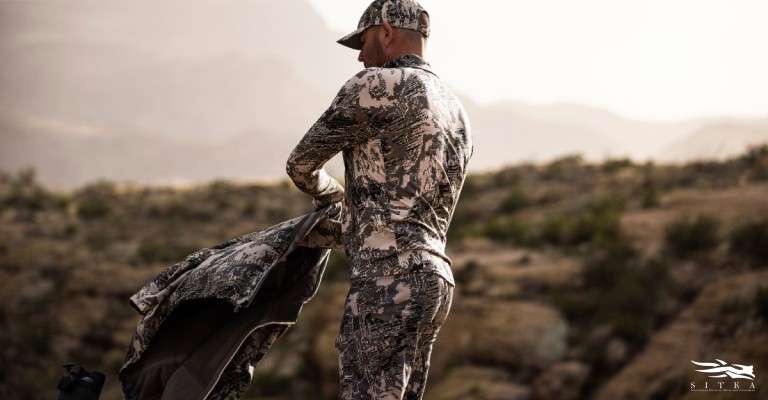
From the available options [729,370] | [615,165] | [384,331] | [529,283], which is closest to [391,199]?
[384,331]

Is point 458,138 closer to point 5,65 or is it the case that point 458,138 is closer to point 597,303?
point 597,303

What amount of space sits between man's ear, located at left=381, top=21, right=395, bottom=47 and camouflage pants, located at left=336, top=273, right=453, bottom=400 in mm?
924

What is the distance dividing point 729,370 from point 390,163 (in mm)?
7223

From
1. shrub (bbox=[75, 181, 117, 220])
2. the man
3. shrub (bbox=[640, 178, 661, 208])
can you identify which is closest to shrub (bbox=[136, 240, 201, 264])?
shrub (bbox=[75, 181, 117, 220])

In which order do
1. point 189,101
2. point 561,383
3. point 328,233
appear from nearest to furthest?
1. point 328,233
2. point 561,383
3. point 189,101

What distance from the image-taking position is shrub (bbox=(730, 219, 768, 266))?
1407 cm

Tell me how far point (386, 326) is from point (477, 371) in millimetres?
9649

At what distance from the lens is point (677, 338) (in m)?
12.6

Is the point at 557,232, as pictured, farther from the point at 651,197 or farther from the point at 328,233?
the point at 328,233

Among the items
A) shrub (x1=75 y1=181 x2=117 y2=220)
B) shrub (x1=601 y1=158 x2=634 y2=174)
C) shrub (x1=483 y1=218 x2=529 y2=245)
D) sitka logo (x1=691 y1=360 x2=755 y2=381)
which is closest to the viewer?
sitka logo (x1=691 y1=360 x2=755 y2=381)

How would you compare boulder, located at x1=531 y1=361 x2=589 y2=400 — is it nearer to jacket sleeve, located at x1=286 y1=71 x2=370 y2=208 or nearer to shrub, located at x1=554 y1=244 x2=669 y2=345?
shrub, located at x1=554 y1=244 x2=669 y2=345

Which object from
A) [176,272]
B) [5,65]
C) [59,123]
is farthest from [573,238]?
[5,65]

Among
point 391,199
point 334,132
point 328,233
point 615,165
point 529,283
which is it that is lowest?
point 529,283

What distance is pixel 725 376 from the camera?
32.2 ft
